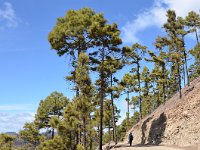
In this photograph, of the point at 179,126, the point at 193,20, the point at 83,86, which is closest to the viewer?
the point at 83,86

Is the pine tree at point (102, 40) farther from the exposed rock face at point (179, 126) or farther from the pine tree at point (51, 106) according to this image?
the pine tree at point (51, 106)

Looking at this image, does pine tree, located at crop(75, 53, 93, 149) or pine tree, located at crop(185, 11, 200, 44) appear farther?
pine tree, located at crop(185, 11, 200, 44)

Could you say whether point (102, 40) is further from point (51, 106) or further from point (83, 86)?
point (51, 106)

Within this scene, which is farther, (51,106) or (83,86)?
(51,106)

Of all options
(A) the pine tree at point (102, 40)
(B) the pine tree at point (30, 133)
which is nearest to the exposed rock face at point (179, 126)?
(A) the pine tree at point (102, 40)

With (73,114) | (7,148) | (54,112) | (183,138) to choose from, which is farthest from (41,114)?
(183,138)

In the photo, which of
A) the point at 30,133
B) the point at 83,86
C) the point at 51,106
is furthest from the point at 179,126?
A: the point at 30,133

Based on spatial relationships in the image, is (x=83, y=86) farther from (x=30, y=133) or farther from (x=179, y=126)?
(x=30, y=133)

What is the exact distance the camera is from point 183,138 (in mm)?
29469

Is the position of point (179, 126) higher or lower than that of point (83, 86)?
lower

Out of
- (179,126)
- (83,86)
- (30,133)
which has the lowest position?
(30,133)

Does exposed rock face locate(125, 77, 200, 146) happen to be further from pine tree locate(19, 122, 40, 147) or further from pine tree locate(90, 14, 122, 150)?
pine tree locate(19, 122, 40, 147)

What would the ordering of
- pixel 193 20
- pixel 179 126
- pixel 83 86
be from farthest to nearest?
pixel 193 20, pixel 179 126, pixel 83 86

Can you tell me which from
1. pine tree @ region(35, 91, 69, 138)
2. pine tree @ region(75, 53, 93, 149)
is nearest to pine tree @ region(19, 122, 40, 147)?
pine tree @ region(35, 91, 69, 138)
